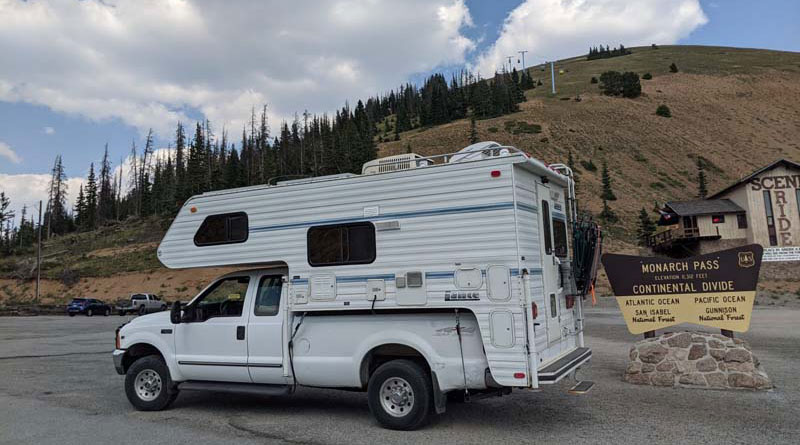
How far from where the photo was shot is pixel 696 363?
929 cm

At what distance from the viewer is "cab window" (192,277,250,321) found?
7805mm

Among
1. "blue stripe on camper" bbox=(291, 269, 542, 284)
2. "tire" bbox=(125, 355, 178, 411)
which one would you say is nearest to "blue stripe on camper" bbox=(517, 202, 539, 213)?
"blue stripe on camper" bbox=(291, 269, 542, 284)

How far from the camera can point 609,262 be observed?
1001 cm

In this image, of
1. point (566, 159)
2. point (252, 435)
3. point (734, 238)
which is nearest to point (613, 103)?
point (566, 159)

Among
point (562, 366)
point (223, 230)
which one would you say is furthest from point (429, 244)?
point (223, 230)

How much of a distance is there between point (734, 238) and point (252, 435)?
4727cm

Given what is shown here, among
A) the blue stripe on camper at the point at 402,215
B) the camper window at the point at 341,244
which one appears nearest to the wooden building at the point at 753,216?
the blue stripe on camper at the point at 402,215

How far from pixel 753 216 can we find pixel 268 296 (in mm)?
47110

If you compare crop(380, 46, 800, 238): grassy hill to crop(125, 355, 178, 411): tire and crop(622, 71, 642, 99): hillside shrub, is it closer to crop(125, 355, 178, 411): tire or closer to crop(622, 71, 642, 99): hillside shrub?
crop(622, 71, 642, 99): hillside shrub

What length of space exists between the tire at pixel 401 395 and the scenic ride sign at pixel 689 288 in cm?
496

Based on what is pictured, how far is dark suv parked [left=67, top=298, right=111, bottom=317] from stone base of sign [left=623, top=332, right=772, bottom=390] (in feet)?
117

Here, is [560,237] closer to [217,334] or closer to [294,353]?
[294,353]

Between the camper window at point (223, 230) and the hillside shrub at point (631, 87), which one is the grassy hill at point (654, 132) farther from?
the camper window at point (223, 230)

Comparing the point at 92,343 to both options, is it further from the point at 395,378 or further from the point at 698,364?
the point at 698,364
